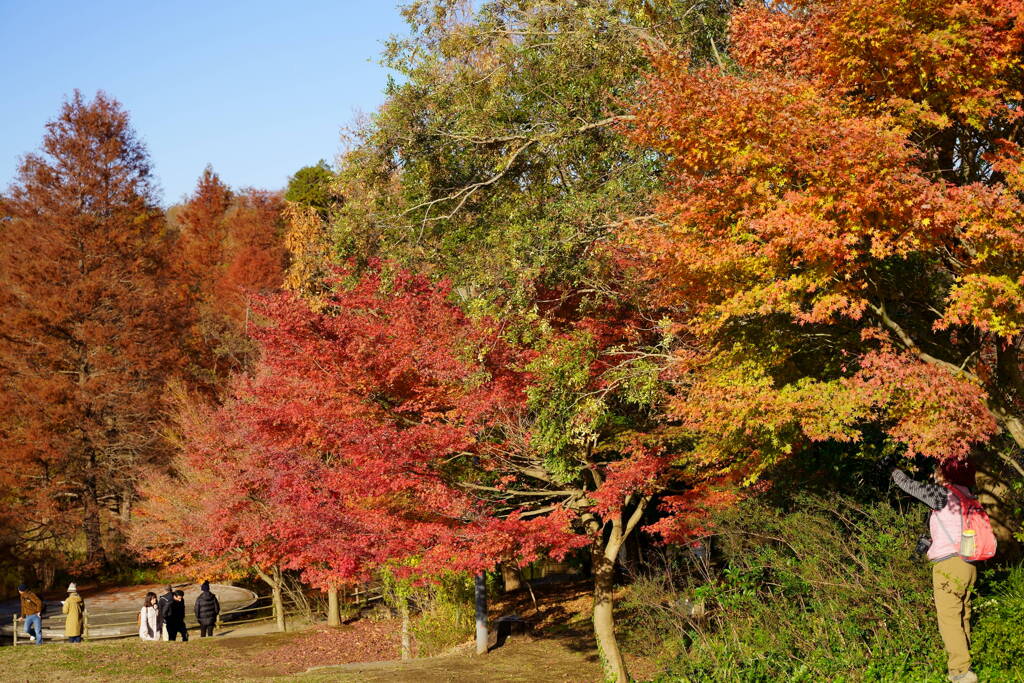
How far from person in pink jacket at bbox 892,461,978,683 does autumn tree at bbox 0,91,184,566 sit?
27.3 metres

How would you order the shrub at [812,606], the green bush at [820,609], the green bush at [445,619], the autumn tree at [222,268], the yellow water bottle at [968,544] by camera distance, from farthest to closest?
the autumn tree at [222,268] → the green bush at [445,619] → the shrub at [812,606] → the green bush at [820,609] → the yellow water bottle at [968,544]

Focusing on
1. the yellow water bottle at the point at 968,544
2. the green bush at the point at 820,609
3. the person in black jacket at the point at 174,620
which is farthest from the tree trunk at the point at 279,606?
the yellow water bottle at the point at 968,544

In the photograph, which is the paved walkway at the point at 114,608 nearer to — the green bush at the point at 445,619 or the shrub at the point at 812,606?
the green bush at the point at 445,619

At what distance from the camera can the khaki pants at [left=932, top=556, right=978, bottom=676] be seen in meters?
6.88

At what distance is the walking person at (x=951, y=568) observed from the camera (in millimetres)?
6891

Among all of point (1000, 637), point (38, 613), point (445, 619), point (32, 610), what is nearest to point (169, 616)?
point (38, 613)

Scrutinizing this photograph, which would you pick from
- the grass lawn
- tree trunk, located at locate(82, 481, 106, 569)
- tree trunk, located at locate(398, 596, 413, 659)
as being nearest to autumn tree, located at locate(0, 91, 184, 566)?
tree trunk, located at locate(82, 481, 106, 569)

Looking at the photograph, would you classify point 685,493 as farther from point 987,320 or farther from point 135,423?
point 135,423

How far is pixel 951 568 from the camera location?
6.91m

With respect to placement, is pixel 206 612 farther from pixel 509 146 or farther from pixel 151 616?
pixel 509 146

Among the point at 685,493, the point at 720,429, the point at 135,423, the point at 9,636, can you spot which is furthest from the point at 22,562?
the point at 720,429

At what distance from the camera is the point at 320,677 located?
542 inches

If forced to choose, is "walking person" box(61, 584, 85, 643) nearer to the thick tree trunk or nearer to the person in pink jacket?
the thick tree trunk

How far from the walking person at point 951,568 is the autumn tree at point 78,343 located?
27297 mm
